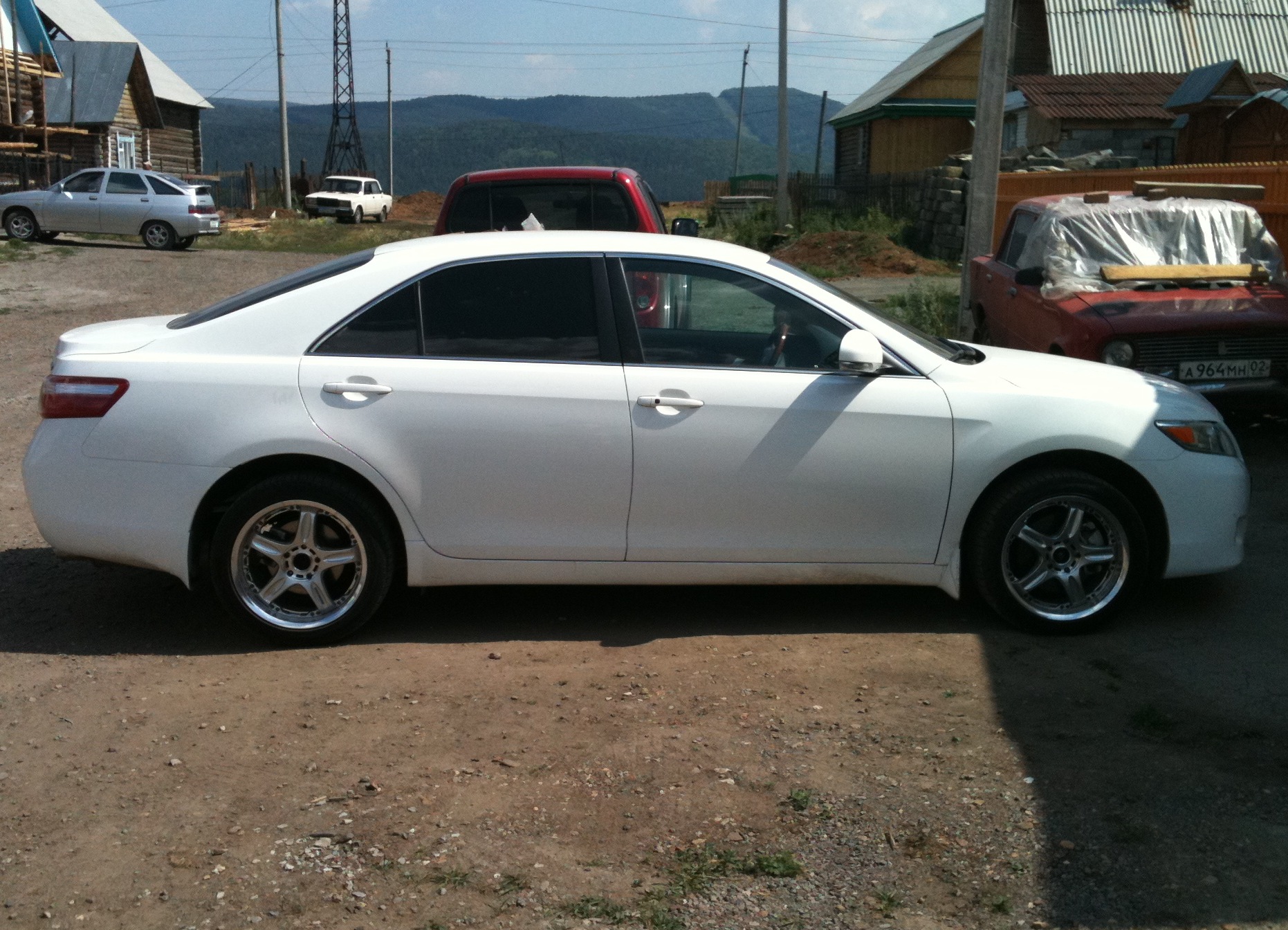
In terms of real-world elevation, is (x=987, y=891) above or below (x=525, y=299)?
below

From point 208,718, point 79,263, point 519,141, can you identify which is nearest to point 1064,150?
point 79,263

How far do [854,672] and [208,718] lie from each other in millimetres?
2281

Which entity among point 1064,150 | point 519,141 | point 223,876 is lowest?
point 223,876

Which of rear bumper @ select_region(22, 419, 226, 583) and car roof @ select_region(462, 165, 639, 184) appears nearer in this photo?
rear bumper @ select_region(22, 419, 226, 583)

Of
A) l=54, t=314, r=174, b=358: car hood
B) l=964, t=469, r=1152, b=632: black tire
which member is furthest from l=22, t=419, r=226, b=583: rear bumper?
l=964, t=469, r=1152, b=632: black tire

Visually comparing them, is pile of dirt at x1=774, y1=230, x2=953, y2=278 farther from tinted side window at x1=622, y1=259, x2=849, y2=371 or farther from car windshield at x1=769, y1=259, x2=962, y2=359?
tinted side window at x1=622, y1=259, x2=849, y2=371

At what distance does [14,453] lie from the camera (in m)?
8.73

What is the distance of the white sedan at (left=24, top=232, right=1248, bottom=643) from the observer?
5098 millimetres

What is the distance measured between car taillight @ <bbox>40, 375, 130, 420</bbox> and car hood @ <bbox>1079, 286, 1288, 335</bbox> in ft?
19.9

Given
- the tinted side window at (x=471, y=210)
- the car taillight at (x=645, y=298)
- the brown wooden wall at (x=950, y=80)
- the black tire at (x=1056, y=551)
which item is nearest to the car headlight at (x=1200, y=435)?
the black tire at (x=1056, y=551)

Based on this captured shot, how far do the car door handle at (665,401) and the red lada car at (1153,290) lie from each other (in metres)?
4.36

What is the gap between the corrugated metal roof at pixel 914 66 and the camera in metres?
45.6

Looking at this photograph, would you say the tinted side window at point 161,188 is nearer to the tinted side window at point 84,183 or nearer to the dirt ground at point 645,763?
the tinted side window at point 84,183

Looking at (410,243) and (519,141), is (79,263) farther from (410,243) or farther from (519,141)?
(519,141)
